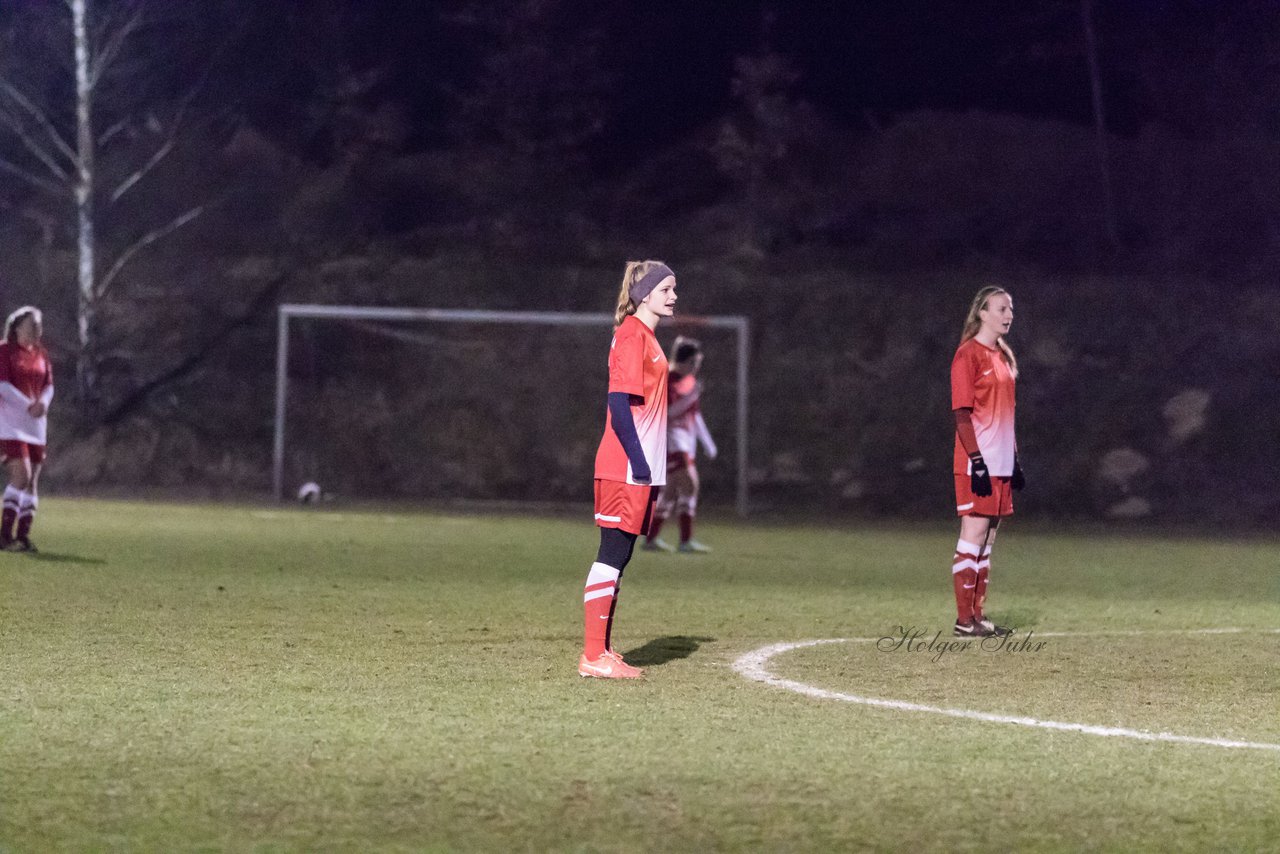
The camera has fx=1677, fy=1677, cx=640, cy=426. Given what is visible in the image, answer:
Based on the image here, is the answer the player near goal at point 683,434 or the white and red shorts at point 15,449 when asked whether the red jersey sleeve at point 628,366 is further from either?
the player near goal at point 683,434

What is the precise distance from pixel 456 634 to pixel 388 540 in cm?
811

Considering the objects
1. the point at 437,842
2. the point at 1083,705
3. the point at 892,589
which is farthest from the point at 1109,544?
the point at 437,842

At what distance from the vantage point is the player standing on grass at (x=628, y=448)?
7.79 m

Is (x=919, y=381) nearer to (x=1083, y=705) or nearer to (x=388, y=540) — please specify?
(x=388, y=540)

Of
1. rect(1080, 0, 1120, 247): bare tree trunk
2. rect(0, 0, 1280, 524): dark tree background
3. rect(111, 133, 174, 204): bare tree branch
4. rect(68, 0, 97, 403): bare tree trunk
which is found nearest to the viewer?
rect(0, 0, 1280, 524): dark tree background

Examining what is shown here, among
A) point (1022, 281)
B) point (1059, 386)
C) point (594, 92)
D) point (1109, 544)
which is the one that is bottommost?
point (1109, 544)

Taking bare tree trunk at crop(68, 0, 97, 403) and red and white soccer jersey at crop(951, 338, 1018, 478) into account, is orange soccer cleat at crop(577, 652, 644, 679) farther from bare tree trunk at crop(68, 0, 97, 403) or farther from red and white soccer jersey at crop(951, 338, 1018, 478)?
bare tree trunk at crop(68, 0, 97, 403)

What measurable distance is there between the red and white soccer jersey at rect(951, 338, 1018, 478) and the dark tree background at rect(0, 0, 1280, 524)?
17538mm

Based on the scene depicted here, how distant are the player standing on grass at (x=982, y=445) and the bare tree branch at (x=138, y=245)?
867 inches

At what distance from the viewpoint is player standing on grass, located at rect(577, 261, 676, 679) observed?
7.79 metres

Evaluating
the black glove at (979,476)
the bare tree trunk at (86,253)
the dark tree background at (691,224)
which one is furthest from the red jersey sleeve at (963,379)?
the bare tree trunk at (86,253)

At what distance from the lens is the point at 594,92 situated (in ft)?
117
